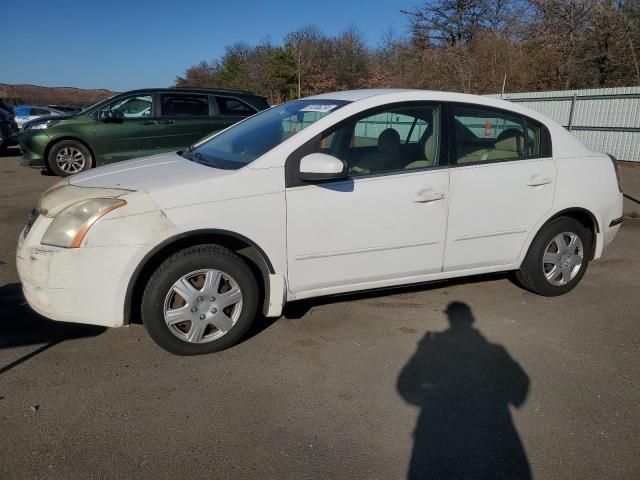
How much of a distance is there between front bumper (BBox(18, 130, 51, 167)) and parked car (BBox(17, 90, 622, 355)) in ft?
22.4

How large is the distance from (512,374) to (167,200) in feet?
7.66

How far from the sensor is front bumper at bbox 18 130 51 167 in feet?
31.1

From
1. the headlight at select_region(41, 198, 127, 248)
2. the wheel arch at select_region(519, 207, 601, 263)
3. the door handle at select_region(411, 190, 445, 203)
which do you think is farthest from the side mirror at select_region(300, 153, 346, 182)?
the wheel arch at select_region(519, 207, 601, 263)

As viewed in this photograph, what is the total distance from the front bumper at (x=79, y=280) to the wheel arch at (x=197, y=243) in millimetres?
62

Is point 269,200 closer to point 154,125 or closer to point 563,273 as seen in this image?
point 563,273

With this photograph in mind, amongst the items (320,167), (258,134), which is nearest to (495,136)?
(320,167)

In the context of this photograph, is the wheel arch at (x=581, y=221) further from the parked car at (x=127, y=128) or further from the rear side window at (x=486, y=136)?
the parked car at (x=127, y=128)

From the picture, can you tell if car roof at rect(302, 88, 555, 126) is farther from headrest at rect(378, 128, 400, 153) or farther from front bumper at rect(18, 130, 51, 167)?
front bumper at rect(18, 130, 51, 167)

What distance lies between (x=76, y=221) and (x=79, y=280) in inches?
13.4

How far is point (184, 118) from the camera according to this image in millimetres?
9594

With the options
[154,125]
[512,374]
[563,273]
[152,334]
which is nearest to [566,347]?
[512,374]

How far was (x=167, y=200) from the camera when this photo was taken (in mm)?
2965

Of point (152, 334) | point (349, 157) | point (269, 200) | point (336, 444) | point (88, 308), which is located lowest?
point (336, 444)

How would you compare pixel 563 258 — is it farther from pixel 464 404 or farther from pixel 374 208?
pixel 464 404
